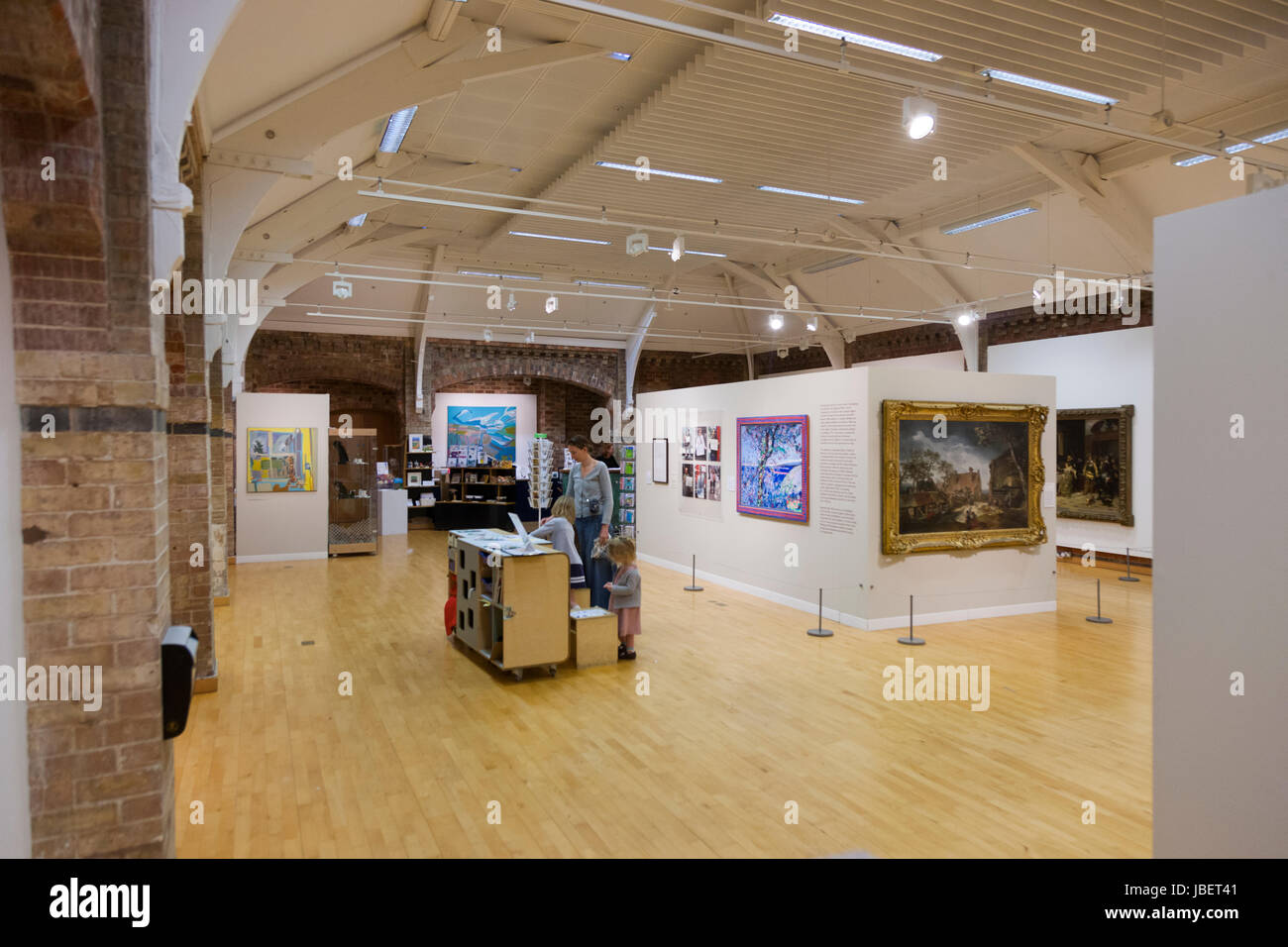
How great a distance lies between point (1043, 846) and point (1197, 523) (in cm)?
186

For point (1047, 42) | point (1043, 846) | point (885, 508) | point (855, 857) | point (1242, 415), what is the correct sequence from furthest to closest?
point (885, 508), point (1047, 42), point (1043, 846), point (1242, 415), point (855, 857)

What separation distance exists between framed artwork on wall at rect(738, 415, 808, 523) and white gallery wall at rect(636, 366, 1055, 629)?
0.40 feet

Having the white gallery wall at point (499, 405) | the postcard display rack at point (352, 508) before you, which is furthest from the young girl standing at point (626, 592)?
the white gallery wall at point (499, 405)

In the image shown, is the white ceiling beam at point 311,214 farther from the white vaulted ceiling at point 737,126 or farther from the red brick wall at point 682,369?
the red brick wall at point 682,369

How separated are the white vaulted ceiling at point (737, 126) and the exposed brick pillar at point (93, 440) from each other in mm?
3043

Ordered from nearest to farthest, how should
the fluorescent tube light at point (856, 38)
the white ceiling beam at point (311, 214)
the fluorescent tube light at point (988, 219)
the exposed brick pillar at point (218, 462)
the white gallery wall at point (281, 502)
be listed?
the fluorescent tube light at point (856, 38) < the exposed brick pillar at point (218, 462) < the white ceiling beam at point (311, 214) < the fluorescent tube light at point (988, 219) < the white gallery wall at point (281, 502)

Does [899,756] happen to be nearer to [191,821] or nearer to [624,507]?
[191,821]

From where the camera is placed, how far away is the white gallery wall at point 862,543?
28.5ft

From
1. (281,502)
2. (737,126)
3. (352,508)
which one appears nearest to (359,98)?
(737,126)

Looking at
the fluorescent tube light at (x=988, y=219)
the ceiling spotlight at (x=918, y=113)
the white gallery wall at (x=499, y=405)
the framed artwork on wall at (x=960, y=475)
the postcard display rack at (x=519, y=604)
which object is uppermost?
the fluorescent tube light at (x=988, y=219)

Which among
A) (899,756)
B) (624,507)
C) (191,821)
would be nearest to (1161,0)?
(899,756)

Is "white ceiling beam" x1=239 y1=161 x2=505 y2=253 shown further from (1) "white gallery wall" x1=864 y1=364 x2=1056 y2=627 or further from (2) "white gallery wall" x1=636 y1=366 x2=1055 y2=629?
(1) "white gallery wall" x1=864 y1=364 x2=1056 y2=627

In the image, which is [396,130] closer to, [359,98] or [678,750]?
[359,98]

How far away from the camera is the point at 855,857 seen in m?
1.98
